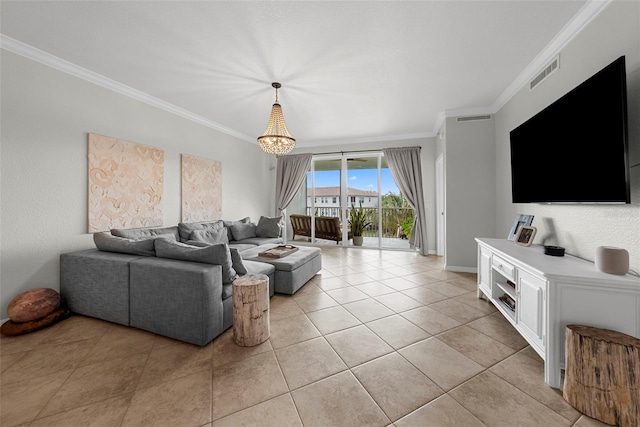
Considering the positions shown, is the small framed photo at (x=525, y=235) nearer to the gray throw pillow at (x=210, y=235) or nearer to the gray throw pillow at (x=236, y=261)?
the gray throw pillow at (x=236, y=261)

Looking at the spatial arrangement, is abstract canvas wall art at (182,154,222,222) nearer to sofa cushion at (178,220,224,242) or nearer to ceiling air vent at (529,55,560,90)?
sofa cushion at (178,220,224,242)

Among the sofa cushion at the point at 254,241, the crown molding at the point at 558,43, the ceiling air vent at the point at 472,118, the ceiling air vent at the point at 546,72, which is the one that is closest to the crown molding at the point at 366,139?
the ceiling air vent at the point at 472,118

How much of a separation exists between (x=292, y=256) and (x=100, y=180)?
2602mm

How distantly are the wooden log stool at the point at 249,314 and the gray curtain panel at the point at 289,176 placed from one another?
4365 mm

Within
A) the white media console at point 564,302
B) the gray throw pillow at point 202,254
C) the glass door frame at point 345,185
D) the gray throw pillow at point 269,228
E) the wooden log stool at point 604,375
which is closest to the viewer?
the wooden log stool at point 604,375

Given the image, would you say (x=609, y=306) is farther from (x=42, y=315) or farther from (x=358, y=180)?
(x=358, y=180)

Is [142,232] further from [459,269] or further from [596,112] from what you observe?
[459,269]

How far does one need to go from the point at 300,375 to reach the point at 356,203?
190 inches

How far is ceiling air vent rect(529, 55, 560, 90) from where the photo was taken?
2.27 metres

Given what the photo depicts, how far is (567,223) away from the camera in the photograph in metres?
2.11

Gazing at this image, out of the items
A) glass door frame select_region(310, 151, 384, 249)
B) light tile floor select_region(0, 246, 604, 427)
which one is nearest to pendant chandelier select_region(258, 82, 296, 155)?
light tile floor select_region(0, 246, 604, 427)

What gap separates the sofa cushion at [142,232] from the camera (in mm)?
2802

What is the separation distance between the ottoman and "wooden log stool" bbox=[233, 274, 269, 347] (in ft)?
3.12

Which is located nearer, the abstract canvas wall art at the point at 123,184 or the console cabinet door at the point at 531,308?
the console cabinet door at the point at 531,308
